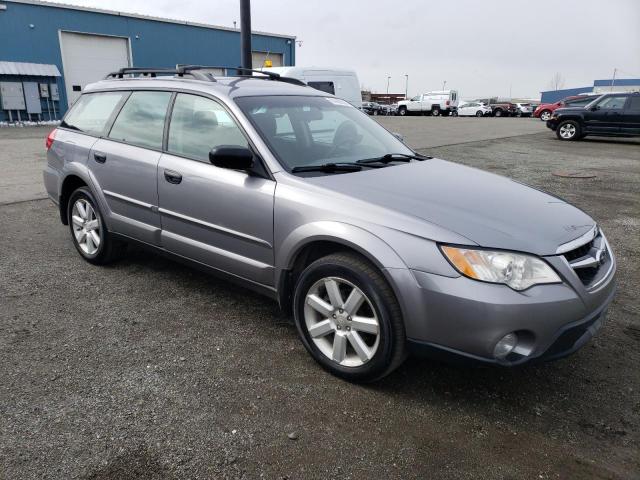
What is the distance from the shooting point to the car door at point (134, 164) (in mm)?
3859

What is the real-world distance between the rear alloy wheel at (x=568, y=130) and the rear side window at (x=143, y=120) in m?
17.0

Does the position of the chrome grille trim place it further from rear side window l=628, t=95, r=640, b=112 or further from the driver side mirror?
rear side window l=628, t=95, r=640, b=112

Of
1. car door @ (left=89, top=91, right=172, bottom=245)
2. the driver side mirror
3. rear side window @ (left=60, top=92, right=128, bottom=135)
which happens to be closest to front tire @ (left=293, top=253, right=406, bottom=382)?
the driver side mirror

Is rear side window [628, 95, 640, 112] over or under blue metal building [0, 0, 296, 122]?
under

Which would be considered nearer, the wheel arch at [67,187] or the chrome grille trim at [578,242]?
the chrome grille trim at [578,242]

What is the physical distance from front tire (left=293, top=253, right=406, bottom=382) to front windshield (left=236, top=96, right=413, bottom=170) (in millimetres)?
782

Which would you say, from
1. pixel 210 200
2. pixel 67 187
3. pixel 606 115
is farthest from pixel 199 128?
pixel 606 115

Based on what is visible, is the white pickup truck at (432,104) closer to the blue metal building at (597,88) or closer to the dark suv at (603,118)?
the dark suv at (603,118)

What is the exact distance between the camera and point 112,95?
4484 millimetres

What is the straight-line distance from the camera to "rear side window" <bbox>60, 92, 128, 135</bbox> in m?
4.43

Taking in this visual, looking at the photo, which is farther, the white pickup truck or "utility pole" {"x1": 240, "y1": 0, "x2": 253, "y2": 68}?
the white pickup truck

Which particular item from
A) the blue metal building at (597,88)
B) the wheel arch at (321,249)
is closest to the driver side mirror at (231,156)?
the wheel arch at (321,249)

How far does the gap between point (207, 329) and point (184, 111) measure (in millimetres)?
1607

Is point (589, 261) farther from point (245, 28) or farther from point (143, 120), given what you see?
point (245, 28)
